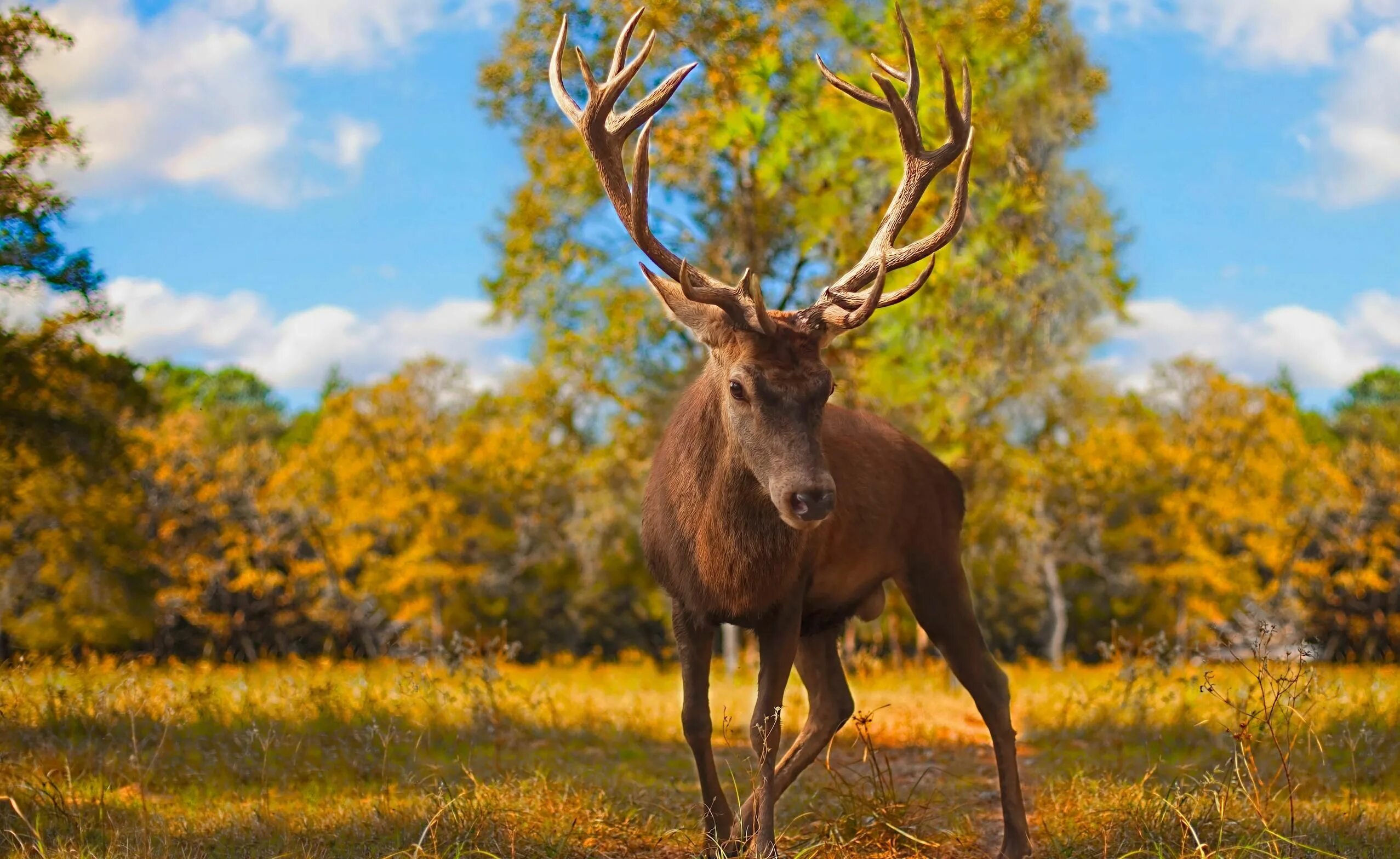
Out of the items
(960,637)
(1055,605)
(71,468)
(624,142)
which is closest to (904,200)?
(624,142)

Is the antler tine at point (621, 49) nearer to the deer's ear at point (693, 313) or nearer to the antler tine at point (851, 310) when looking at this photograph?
the deer's ear at point (693, 313)

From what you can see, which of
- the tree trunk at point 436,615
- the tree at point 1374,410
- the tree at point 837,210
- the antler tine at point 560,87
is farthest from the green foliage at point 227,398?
the tree at point 1374,410

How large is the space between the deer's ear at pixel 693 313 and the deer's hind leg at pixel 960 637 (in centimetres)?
165

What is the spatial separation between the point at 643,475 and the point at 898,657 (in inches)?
180

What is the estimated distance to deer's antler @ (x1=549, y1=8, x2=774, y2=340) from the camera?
4840mm

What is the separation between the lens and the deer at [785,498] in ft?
15.3

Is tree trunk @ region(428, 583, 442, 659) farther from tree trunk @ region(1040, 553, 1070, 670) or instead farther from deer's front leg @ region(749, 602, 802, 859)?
deer's front leg @ region(749, 602, 802, 859)

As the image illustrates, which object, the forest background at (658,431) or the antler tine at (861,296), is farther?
the forest background at (658,431)

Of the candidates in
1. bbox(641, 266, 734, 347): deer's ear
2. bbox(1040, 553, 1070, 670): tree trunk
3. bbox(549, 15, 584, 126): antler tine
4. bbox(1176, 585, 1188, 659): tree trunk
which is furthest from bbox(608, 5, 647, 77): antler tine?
bbox(1176, 585, 1188, 659): tree trunk

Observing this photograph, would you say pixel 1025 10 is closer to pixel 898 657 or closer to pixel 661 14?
pixel 661 14

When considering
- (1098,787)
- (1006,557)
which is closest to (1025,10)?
(1098,787)

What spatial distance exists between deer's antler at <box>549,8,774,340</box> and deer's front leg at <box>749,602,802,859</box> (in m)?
1.26

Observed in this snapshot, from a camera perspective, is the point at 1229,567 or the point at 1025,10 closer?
the point at 1025,10

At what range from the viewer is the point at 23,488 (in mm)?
11766
